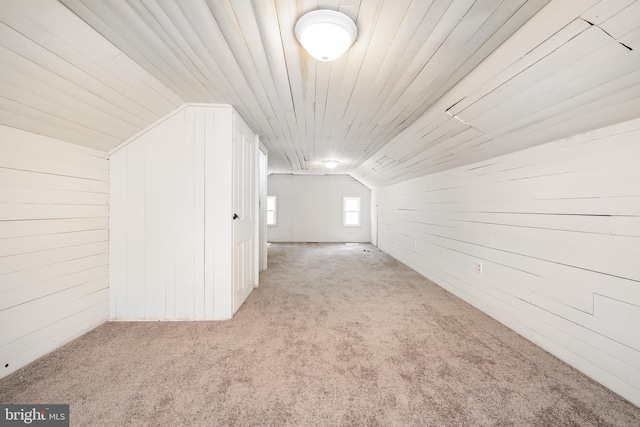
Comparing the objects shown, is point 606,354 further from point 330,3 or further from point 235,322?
point 235,322

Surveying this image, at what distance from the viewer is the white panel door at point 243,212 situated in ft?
8.51

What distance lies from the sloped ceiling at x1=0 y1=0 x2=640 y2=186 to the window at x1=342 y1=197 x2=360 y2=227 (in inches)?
212

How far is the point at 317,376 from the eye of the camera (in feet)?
5.35

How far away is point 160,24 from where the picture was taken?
133cm

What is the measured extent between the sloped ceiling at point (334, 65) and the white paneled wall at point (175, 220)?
8.8 inches

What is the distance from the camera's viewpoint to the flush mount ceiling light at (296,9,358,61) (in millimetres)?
1247

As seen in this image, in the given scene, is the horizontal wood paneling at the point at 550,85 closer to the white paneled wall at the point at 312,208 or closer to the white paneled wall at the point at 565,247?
the white paneled wall at the point at 565,247

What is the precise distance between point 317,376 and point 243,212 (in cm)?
192

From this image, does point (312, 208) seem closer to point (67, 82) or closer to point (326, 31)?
point (67, 82)

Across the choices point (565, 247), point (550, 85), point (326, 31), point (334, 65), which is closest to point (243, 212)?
point (334, 65)

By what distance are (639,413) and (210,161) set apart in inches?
140

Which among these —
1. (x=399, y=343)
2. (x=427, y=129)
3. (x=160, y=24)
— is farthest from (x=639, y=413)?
(x=160, y=24)

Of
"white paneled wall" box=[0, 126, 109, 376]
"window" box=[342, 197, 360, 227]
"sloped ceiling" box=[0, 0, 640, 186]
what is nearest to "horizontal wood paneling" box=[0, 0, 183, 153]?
"sloped ceiling" box=[0, 0, 640, 186]

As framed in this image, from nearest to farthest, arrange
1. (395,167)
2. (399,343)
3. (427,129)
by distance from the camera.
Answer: (399,343) → (427,129) → (395,167)
